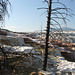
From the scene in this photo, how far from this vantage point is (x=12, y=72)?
5.60m

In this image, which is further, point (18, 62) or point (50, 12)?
point (18, 62)

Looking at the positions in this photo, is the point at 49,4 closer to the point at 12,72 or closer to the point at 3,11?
the point at 3,11

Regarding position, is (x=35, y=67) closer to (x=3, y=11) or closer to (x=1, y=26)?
(x=1, y=26)

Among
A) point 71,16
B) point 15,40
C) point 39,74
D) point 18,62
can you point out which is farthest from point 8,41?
point 71,16

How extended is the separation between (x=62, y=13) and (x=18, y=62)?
4436 mm

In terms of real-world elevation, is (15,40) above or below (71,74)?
above

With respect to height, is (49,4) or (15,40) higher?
(49,4)

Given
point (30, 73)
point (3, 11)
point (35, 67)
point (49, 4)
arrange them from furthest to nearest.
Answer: point (35, 67), point (30, 73), point (49, 4), point (3, 11)

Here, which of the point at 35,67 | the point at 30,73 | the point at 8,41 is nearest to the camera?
the point at 30,73

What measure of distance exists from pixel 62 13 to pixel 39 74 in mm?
3630

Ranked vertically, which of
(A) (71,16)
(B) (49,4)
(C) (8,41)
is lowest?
(C) (8,41)

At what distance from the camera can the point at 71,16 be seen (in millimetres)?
4750

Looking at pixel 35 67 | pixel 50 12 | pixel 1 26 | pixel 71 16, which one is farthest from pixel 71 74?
pixel 1 26

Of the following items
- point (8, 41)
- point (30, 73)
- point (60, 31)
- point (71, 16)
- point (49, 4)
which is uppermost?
point (49, 4)
